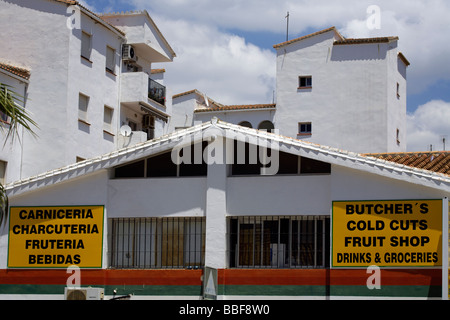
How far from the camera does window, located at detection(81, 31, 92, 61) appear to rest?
36.8 m

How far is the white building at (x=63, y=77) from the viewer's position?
3491 centimetres

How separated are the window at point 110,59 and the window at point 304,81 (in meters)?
12.3

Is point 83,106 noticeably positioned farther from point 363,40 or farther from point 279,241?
point 363,40

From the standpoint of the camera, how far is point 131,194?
2433 centimetres

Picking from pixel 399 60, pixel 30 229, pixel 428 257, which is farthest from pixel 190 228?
pixel 399 60

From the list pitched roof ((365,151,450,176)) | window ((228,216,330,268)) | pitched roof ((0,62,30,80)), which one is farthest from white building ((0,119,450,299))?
pitched roof ((0,62,30,80))

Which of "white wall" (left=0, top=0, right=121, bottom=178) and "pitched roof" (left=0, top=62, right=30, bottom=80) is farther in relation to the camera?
"white wall" (left=0, top=0, right=121, bottom=178)

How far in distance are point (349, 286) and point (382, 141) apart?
80.4 feet

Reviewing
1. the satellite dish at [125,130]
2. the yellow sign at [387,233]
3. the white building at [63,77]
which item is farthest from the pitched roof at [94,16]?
the yellow sign at [387,233]

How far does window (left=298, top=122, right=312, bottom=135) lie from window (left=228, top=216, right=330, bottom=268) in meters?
24.3

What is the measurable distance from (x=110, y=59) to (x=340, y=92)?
13522mm

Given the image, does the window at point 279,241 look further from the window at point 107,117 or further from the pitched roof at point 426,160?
the window at point 107,117

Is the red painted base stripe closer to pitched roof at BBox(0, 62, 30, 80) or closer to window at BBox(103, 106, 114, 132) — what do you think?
pitched roof at BBox(0, 62, 30, 80)

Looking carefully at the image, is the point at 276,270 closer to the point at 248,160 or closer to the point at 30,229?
the point at 248,160
